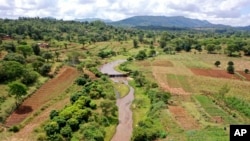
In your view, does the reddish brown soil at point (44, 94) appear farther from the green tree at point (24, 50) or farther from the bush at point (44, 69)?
the green tree at point (24, 50)

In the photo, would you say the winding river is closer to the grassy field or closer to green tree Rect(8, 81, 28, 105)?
the grassy field

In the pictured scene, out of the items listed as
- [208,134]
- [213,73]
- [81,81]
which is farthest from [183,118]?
[213,73]

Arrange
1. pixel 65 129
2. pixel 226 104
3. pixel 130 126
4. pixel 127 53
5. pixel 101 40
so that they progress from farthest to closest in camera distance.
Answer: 1. pixel 101 40
2. pixel 127 53
3. pixel 226 104
4. pixel 130 126
5. pixel 65 129

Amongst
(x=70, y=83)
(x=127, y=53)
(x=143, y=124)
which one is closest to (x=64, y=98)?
(x=70, y=83)

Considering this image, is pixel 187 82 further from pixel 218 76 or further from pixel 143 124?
pixel 143 124

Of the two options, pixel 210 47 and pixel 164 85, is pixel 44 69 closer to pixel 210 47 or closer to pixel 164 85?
pixel 164 85

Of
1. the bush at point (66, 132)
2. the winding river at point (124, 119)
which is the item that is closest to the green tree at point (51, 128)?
the bush at point (66, 132)

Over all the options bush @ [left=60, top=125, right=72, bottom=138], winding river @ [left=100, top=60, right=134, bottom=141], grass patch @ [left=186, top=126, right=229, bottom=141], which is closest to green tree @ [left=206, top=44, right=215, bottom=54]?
winding river @ [left=100, top=60, right=134, bottom=141]
